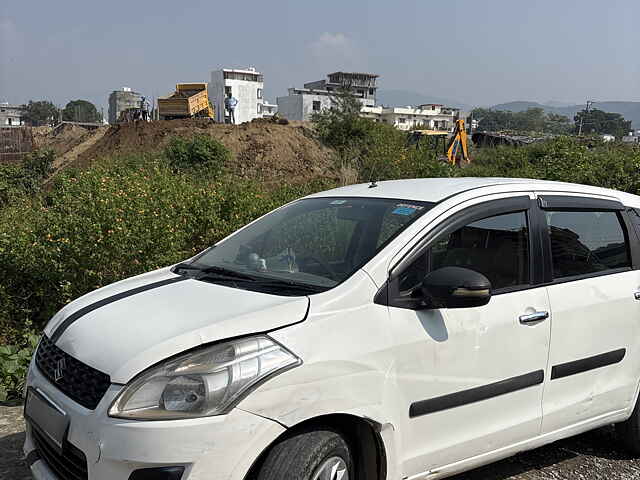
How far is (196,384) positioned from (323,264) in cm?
100

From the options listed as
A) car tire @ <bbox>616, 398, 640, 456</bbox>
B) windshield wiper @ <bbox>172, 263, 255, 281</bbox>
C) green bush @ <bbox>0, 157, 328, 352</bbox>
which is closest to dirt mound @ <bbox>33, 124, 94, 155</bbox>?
green bush @ <bbox>0, 157, 328, 352</bbox>

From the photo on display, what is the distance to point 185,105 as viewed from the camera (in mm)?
34219

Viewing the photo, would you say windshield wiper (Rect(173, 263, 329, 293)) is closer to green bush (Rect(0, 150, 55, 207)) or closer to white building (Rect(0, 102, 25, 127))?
green bush (Rect(0, 150, 55, 207))

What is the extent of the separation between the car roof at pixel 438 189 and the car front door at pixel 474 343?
6.5 inches

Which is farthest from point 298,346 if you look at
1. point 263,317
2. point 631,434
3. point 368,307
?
point 631,434

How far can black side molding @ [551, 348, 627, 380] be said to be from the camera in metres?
3.29

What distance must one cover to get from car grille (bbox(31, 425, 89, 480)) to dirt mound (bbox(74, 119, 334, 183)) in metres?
25.2

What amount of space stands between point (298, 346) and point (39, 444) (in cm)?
128

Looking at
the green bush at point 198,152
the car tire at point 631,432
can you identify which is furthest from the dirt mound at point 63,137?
the car tire at point 631,432

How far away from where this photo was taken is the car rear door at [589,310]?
3320 millimetres

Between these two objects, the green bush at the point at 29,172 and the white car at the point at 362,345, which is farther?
the green bush at the point at 29,172

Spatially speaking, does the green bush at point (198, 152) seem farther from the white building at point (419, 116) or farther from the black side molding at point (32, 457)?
the white building at point (419, 116)

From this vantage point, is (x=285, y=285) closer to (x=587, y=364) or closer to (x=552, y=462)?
(x=587, y=364)

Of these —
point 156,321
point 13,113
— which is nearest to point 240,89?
point 156,321
